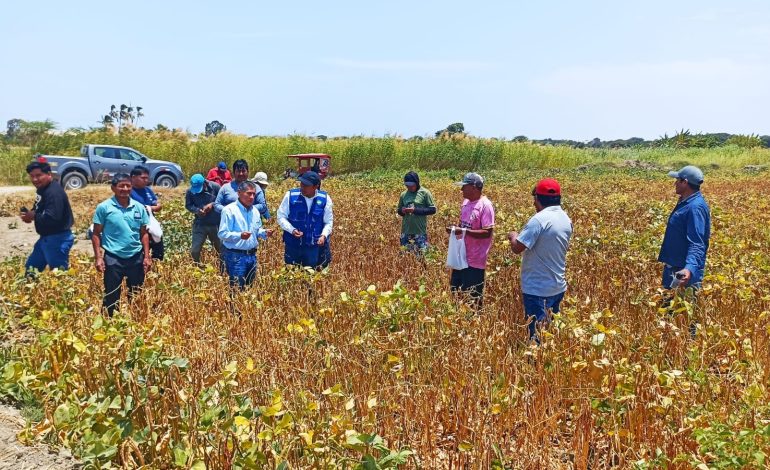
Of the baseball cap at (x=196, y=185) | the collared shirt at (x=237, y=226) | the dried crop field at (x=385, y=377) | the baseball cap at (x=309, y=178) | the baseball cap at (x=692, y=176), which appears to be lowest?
the dried crop field at (x=385, y=377)

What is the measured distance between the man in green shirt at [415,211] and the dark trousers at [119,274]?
3239 millimetres

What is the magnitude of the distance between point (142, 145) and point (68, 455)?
24.2 m

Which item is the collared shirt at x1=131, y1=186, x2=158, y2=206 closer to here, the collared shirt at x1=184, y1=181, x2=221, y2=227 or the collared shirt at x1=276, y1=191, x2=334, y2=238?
the collared shirt at x1=184, y1=181, x2=221, y2=227

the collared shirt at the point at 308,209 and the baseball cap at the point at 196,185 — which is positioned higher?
the baseball cap at the point at 196,185

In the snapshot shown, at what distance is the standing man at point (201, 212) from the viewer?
24.4 feet

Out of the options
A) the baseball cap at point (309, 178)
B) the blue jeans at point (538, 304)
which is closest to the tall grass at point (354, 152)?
the baseball cap at point (309, 178)

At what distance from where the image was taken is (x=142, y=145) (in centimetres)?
2548

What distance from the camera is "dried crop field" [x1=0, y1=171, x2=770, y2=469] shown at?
2869 millimetres

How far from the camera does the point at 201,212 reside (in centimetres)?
745

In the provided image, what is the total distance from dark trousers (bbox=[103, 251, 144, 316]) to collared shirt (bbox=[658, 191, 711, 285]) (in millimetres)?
4656

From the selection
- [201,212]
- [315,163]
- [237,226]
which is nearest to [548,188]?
[237,226]

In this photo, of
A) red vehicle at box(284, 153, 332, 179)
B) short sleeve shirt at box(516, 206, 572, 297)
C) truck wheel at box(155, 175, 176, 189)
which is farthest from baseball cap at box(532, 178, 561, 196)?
red vehicle at box(284, 153, 332, 179)

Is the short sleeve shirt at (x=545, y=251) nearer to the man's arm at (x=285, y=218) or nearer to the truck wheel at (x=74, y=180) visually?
the man's arm at (x=285, y=218)

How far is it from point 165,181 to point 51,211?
15.7 m
